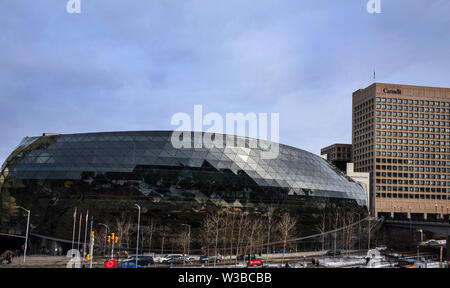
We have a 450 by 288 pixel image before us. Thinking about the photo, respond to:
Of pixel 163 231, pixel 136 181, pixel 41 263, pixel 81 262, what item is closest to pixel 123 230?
pixel 163 231

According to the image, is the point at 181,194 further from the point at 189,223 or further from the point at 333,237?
the point at 333,237

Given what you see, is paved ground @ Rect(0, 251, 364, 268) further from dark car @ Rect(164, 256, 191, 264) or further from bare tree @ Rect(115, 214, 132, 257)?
bare tree @ Rect(115, 214, 132, 257)

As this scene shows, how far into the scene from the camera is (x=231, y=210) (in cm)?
9112

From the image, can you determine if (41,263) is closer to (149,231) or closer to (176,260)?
(176,260)

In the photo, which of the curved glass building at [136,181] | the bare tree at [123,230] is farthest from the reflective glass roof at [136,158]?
the bare tree at [123,230]

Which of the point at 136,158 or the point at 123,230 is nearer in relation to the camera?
the point at 123,230

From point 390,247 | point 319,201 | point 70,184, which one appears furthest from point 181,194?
point 390,247

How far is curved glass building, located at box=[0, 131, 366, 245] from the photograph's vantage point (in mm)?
87750

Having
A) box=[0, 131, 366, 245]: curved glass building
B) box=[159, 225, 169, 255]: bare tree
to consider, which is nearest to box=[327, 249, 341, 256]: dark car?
box=[0, 131, 366, 245]: curved glass building

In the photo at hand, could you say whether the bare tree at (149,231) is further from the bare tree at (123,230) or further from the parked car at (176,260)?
the parked car at (176,260)

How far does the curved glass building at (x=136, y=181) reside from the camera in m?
87.8

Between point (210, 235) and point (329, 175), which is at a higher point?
point (329, 175)

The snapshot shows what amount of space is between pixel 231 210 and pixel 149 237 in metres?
17.2

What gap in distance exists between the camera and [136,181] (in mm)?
88438
